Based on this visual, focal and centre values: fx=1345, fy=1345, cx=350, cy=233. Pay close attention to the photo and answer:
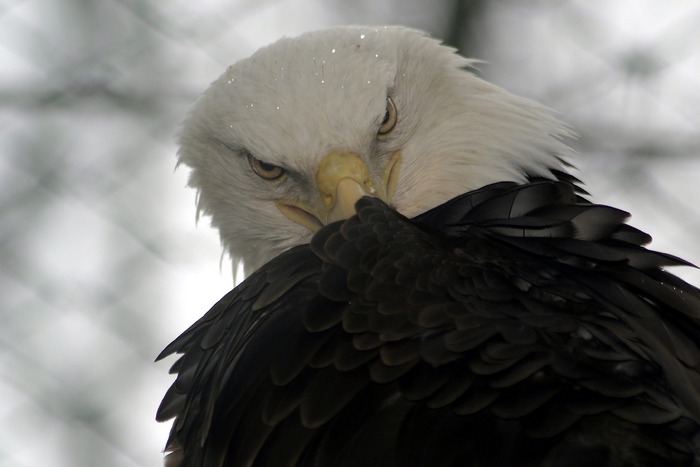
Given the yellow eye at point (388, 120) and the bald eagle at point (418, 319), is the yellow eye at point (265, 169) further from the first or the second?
the yellow eye at point (388, 120)

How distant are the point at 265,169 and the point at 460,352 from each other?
1.10 metres

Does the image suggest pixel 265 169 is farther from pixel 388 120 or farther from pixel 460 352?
pixel 460 352

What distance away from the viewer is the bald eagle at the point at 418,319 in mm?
1986

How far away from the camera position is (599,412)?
6.41 ft

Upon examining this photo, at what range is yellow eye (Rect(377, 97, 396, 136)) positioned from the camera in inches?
116

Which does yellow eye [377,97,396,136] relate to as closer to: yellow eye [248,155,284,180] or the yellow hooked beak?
the yellow hooked beak

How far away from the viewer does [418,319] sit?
82.7 inches

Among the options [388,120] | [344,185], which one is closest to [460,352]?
[344,185]

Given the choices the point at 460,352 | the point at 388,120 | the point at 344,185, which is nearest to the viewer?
the point at 460,352

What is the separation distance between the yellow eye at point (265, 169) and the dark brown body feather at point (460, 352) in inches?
23.1

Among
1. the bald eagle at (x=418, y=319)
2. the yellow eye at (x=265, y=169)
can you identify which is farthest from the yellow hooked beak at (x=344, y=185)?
the yellow eye at (x=265, y=169)

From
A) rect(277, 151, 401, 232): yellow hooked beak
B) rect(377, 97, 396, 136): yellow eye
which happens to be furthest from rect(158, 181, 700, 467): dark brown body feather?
rect(377, 97, 396, 136): yellow eye

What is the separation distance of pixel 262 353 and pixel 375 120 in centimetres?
84

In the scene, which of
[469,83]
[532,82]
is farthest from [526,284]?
[532,82]
